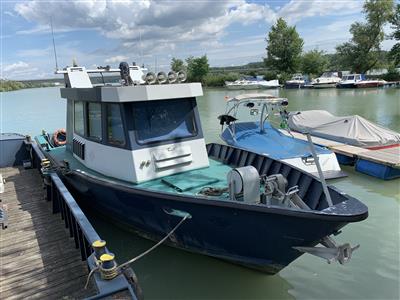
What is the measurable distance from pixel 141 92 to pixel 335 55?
65029 mm

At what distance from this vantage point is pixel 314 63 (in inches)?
2478

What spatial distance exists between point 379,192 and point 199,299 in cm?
656

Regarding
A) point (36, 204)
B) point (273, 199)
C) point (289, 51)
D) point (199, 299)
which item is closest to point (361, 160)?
point (273, 199)

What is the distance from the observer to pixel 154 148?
615cm

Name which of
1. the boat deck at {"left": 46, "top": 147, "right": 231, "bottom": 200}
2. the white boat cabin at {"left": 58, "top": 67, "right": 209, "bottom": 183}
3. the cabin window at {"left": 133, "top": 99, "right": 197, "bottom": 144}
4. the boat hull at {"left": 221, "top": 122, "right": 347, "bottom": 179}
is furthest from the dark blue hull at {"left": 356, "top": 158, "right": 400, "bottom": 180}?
the cabin window at {"left": 133, "top": 99, "right": 197, "bottom": 144}

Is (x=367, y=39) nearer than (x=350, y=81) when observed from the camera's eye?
No

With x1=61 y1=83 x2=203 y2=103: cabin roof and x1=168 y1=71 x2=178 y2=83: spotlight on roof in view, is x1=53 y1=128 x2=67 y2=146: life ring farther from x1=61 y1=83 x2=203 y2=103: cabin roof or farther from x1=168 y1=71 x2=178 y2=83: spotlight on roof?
x1=168 y1=71 x2=178 y2=83: spotlight on roof

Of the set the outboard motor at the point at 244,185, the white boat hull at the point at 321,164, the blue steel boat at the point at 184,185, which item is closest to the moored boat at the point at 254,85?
the white boat hull at the point at 321,164

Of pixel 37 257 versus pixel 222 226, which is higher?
pixel 222 226

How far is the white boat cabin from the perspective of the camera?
19.5 ft

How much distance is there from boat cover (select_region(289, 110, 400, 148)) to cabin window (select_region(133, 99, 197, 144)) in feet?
18.7

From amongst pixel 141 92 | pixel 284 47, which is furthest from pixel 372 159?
pixel 284 47

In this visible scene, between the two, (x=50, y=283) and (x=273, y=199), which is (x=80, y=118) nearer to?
(x=50, y=283)

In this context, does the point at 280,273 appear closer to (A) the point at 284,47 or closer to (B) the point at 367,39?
(B) the point at 367,39
